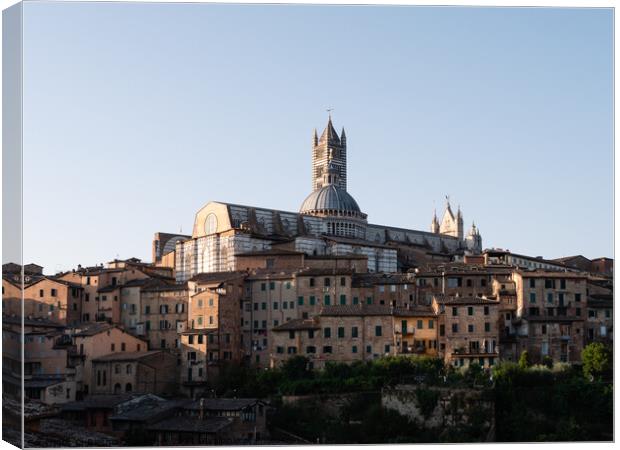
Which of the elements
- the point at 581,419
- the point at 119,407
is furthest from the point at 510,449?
the point at 119,407

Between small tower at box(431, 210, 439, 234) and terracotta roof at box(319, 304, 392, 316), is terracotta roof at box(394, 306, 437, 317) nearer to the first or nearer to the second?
terracotta roof at box(319, 304, 392, 316)

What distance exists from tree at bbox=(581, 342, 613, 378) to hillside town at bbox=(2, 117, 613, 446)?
1.91 meters

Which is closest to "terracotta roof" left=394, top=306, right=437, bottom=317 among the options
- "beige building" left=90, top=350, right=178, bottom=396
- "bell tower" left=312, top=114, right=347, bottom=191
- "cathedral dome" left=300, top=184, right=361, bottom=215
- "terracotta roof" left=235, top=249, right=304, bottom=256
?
"terracotta roof" left=235, top=249, right=304, bottom=256

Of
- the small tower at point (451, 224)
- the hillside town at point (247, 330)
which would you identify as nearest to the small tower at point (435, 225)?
the small tower at point (451, 224)

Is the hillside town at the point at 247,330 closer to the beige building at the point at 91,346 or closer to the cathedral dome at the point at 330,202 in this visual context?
the beige building at the point at 91,346

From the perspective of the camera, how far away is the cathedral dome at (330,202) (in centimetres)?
6569

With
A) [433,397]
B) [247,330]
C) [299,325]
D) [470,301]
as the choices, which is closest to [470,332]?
[470,301]

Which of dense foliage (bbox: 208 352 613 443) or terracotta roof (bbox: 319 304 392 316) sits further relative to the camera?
terracotta roof (bbox: 319 304 392 316)

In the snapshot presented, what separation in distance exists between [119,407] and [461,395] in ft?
35.9

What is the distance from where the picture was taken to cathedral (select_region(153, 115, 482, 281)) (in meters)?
53.8

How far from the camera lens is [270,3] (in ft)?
79.5

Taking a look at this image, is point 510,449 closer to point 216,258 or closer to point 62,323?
point 62,323

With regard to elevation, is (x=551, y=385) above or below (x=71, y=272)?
below

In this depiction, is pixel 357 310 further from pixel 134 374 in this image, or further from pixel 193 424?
pixel 193 424
